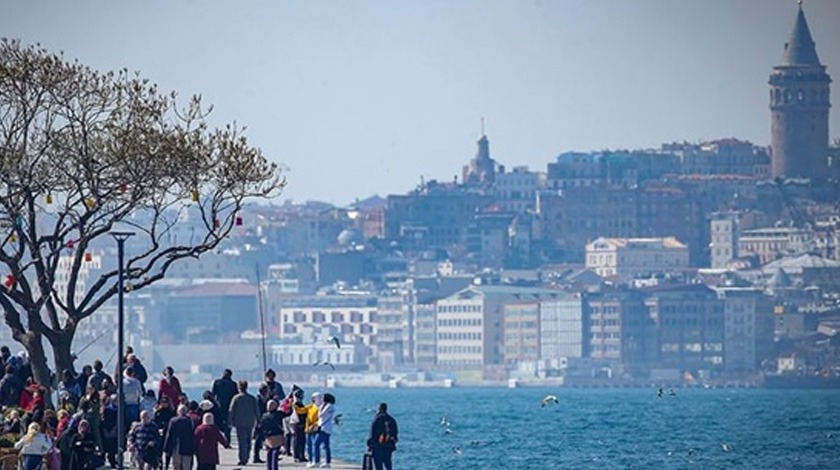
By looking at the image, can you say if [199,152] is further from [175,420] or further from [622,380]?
[622,380]

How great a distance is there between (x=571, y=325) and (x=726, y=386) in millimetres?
16481

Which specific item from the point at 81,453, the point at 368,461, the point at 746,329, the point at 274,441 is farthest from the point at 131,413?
the point at 746,329

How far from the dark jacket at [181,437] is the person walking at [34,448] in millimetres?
2503

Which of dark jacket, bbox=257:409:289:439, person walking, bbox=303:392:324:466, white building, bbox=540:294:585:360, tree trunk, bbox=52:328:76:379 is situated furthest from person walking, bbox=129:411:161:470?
white building, bbox=540:294:585:360

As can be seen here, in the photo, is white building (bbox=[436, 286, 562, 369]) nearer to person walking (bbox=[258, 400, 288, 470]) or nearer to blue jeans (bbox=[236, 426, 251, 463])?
blue jeans (bbox=[236, 426, 251, 463])

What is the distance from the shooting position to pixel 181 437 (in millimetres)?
32844

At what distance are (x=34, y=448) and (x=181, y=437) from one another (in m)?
2.69

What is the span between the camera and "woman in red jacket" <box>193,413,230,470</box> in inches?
1293

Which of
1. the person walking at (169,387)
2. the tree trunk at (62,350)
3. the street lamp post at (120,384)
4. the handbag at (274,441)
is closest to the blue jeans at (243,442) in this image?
the person walking at (169,387)

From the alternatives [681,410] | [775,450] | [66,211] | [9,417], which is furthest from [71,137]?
[681,410]

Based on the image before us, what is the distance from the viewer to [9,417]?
33.2 metres

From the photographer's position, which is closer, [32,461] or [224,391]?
[32,461]

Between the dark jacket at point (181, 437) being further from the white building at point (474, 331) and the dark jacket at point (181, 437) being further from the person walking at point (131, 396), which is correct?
the white building at point (474, 331)

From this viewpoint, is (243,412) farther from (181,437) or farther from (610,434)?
(610,434)
